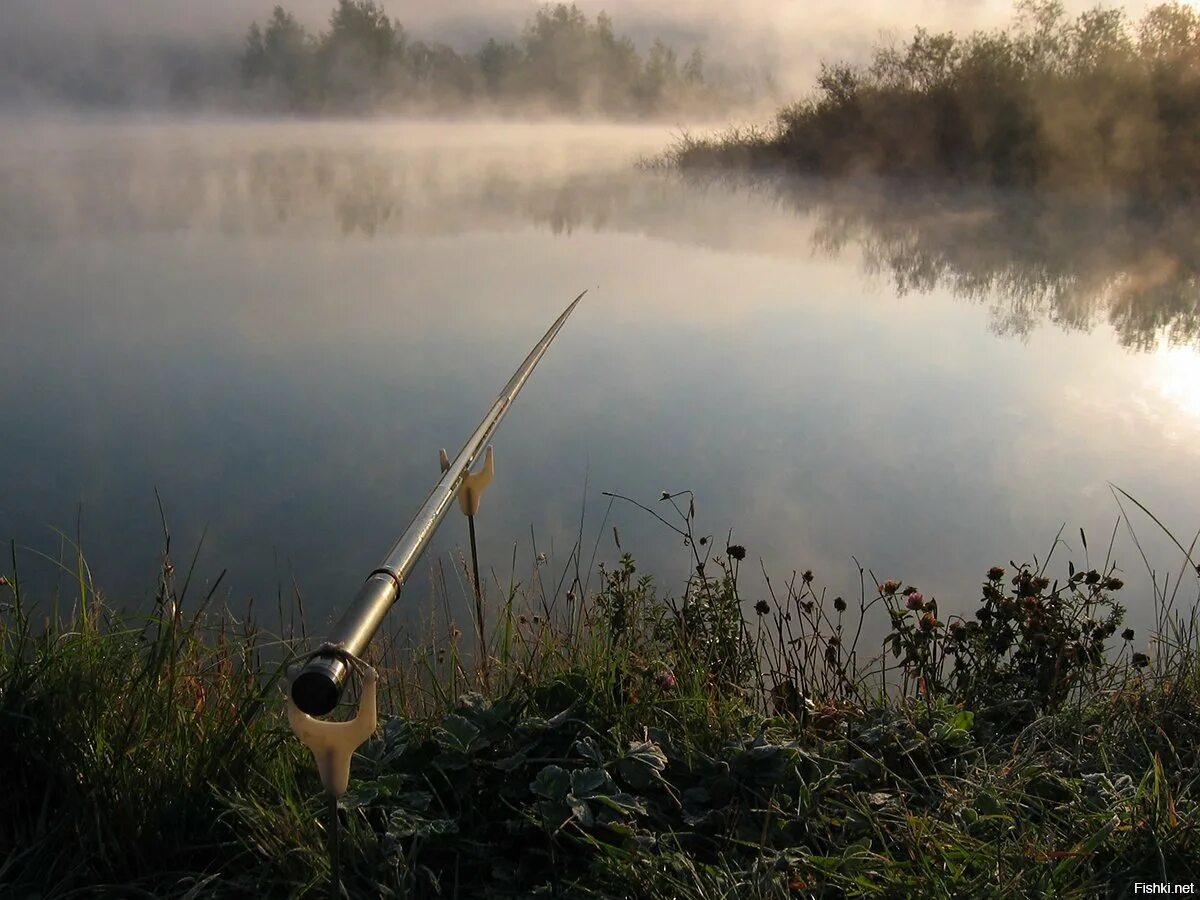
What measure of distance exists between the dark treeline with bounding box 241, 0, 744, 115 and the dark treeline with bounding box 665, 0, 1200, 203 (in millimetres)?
8581

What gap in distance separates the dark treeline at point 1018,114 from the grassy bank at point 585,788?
31.7 ft

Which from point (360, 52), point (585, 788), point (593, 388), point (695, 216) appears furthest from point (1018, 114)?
point (360, 52)

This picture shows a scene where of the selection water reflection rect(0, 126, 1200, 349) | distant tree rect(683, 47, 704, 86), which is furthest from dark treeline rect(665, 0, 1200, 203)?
distant tree rect(683, 47, 704, 86)

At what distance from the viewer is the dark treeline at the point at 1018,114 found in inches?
417

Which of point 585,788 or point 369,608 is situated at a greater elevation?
point 369,608

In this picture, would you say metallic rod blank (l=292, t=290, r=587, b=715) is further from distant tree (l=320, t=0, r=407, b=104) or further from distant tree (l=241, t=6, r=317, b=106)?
distant tree (l=241, t=6, r=317, b=106)

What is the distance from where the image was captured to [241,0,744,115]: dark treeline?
22.2 m

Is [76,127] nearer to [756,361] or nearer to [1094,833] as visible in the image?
[756,361]

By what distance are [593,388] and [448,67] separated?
840 inches

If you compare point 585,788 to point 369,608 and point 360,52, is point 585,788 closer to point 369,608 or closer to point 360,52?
point 369,608

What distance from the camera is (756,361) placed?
16.3ft

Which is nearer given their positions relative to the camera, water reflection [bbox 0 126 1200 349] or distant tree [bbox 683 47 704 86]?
water reflection [bbox 0 126 1200 349]

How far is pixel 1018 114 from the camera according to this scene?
1169 cm

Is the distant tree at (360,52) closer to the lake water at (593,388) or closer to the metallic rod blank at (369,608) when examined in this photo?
the lake water at (593,388)
